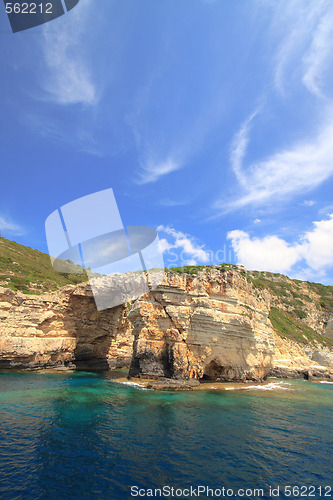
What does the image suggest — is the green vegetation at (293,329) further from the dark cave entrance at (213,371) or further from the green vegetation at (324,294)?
the dark cave entrance at (213,371)

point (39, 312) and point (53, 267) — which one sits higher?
point (53, 267)

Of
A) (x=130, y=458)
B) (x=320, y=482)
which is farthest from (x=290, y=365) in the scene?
(x=130, y=458)

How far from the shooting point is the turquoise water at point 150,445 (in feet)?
23.8

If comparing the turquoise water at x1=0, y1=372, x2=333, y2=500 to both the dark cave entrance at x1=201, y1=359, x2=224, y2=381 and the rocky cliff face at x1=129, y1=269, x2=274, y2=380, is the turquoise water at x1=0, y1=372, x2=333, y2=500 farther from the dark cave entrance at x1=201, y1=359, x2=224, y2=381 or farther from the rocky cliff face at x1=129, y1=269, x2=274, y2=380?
the dark cave entrance at x1=201, y1=359, x2=224, y2=381

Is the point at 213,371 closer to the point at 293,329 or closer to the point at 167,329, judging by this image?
the point at 167,329

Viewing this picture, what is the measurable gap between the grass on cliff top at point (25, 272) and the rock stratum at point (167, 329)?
6573 mm

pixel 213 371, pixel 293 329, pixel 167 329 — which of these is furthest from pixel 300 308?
pixel 167 329

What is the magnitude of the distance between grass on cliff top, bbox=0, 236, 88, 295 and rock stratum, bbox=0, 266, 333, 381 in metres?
6.57

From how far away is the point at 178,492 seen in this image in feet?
22.6

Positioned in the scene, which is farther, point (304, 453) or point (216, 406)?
point (216, 406)

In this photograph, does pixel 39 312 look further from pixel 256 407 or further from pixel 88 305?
pixel 256 407

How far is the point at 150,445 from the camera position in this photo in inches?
380

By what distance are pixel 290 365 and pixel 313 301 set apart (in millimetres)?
42732

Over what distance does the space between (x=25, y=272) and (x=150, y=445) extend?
135ft
